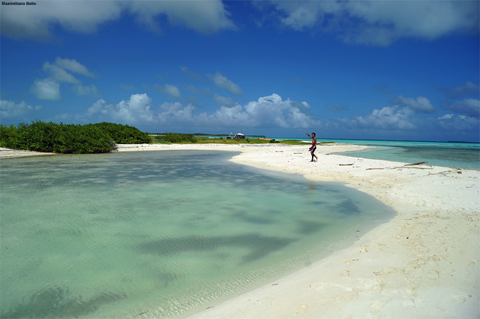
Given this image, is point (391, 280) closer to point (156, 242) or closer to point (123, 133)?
point (156, 242)

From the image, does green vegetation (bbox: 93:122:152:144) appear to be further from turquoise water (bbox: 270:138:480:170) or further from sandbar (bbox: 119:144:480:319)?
sandbar (bbox: 119:144:480:319)

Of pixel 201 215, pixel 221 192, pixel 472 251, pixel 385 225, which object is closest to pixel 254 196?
pixel 221 192

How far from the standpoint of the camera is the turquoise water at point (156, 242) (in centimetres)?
415

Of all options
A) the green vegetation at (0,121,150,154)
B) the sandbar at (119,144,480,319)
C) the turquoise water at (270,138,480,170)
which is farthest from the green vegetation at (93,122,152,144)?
the sandbar at (119,144,480,319)

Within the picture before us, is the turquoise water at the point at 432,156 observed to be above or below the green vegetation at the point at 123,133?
below

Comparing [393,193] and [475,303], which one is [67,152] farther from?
[475,303]

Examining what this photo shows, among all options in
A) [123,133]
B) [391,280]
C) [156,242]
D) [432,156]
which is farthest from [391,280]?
[123,133]

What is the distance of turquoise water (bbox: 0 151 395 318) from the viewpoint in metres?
4.15

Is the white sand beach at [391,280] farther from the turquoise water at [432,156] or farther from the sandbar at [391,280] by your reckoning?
the turquoise water at [432,156]

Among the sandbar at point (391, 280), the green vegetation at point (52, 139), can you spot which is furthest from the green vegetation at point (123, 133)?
the sandbar at point (391, 280)

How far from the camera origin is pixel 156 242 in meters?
6.25

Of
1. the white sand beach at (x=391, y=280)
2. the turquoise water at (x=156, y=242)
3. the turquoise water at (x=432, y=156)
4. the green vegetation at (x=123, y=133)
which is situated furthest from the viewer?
the green vegetation at (x=123, y=133)

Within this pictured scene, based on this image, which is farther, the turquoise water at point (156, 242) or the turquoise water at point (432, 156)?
the turquoise water at point (432, 156)

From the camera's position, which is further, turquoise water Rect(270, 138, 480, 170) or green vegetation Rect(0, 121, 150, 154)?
green vegetation Rect(0, 121, 150, 154)
